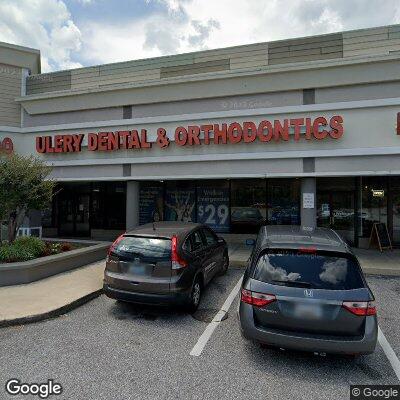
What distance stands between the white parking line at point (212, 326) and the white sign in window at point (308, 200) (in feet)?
16.0

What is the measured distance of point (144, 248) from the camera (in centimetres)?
566

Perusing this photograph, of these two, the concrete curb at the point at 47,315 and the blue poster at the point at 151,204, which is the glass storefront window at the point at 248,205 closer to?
the blue poster at the point at 151,204

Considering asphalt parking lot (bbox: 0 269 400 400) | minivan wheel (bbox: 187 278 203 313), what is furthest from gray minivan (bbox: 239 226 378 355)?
minivan wheel (bbox: 187 278 203 313)

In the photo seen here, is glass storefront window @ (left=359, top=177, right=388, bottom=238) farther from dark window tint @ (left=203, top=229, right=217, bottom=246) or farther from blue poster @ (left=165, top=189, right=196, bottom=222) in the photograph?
dark window tint @ (left=203, top=229, right=217, bottom=246)

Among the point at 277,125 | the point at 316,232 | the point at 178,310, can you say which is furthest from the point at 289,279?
the point at 277,125

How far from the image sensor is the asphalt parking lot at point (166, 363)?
354 cm

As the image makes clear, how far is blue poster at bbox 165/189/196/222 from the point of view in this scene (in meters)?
14.6

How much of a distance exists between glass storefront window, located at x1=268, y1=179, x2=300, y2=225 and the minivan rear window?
8.72 m

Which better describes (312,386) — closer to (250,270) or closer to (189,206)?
(250,270)

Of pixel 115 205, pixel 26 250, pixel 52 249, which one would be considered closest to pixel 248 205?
pixel 115 205

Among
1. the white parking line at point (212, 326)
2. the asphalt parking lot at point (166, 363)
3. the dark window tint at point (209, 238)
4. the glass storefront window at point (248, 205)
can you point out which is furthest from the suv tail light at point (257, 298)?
the glass storefront window at point (248, 205)

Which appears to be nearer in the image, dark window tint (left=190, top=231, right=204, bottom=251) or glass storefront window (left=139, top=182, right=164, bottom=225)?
dark window tint (left=190, top=231, right=204, bottom=251)

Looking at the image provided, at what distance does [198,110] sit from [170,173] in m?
2.49

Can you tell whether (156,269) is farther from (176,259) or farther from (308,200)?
(308,200)
